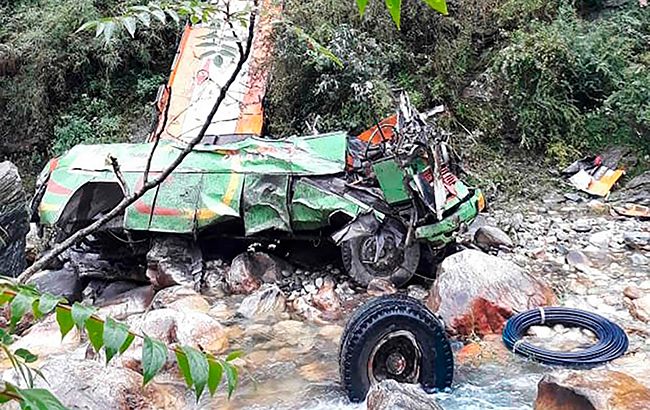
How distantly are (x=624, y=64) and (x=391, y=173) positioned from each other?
392 centimetres

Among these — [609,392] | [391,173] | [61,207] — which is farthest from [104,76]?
[609,392]

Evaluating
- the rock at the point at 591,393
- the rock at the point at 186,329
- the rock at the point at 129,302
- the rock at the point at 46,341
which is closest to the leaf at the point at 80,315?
the rock at the point at 591,393

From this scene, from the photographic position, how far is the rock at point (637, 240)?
6051 mm

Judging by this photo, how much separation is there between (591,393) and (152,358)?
9.79 feet

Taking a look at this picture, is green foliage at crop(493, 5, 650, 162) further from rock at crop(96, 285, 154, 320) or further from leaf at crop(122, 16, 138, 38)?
leaf at crop(122, 16, 138, 38)

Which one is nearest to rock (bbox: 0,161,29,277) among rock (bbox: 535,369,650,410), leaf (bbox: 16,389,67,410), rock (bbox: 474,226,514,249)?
rock (bbox: 474,226,514,249)

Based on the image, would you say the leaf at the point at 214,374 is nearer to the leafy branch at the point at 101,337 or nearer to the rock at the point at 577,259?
the leafy branch at the point at 101,337

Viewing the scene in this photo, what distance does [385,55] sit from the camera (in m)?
8.01

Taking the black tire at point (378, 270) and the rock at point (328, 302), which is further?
the black tire at point (378, 270)

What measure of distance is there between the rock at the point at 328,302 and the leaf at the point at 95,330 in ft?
14.8

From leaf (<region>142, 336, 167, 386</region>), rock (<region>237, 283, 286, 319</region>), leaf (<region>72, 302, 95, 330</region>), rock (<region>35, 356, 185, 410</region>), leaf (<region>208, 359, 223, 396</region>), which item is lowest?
rock (<region>237, 283, 286, 319</region>)

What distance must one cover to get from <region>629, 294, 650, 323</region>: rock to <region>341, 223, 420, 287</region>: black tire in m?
1.73

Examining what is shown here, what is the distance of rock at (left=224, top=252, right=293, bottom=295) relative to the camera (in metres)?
5.91

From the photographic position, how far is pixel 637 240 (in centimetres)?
612
